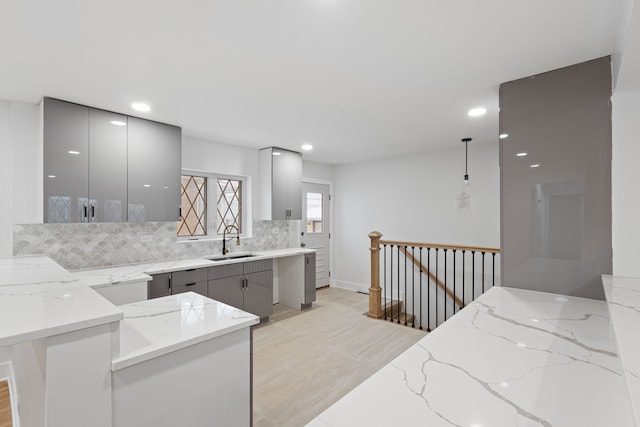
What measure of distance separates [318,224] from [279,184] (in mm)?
1635

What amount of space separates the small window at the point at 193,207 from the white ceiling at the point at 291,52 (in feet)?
3.60

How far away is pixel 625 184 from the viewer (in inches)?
72.6

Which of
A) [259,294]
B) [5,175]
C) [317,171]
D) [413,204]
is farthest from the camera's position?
[317,171]

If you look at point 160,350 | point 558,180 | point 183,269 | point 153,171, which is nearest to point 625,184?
point 558,180

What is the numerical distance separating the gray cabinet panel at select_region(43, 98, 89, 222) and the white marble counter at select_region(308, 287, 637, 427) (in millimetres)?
2941

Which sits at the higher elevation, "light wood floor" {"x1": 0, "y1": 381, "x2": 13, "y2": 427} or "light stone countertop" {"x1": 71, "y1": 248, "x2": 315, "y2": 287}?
"light stone countertop" {"x1": 71, "y1": 248, "x2": 315, "y2": 287}

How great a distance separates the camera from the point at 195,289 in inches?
130

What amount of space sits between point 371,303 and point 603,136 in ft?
10.3

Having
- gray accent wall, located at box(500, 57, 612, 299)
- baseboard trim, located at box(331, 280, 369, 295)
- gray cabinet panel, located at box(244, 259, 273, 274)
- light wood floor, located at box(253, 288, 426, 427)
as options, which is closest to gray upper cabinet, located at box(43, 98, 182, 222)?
gray cabinet panel, located at box(244, 259, 273, 274)

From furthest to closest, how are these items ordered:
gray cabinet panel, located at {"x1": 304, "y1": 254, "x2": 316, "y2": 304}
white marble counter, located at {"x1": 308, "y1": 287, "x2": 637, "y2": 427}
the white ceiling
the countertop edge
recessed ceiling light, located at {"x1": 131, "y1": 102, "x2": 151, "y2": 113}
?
gray cabinet panel, located at {"x1": 304, "y1": 254, "x2": 316, "y2": 304} < recessed ceiling light, located at {"x1": 131, "y1": 102, "x2": 151, "y2": 113} < the white ceiling < the countertop edge < white marble counter, located at {"x1": 308, "y1": 287, "x2": 637, "y2": 427}

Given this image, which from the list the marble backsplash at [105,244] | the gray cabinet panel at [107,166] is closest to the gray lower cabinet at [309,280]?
the marble backsplash at [105,244]

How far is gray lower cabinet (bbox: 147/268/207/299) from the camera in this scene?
118 inches

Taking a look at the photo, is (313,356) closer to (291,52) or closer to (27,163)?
(291,52)

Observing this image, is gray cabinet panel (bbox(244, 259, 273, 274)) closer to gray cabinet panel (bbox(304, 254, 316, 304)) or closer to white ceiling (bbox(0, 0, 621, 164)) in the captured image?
gray cabinet panel (bbox(304, 254, 316, 304))
